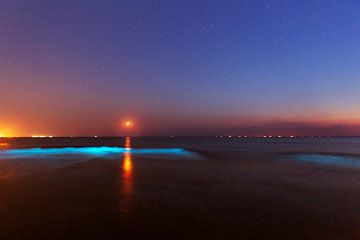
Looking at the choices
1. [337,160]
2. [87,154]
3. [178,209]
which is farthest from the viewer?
[87,154]

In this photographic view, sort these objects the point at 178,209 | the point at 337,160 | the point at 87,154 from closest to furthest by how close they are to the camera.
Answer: the point at 178,209, the point at 337,160, the point at 87,154

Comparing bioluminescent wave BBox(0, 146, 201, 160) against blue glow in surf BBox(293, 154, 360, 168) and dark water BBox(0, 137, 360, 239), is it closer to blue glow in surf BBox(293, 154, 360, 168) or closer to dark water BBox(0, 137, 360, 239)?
blue glow in surf BBox(293, 154, 360, 168)

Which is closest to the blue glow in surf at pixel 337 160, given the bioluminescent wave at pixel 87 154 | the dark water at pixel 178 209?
the bioluminescent wave at pixel 87 154

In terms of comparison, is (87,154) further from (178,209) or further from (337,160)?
(178,209)

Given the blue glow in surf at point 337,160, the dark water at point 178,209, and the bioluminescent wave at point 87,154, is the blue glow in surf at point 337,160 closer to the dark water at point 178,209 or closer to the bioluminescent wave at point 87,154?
the bioluminescent wave at point 87,154

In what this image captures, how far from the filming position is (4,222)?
35.3 ft

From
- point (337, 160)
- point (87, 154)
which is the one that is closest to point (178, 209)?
point (337, 160)

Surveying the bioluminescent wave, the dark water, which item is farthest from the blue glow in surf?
the dark water

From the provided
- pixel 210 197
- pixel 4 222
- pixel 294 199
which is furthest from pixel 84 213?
pixel 294 199

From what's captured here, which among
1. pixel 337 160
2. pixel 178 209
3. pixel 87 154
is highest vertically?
pixel 87 154

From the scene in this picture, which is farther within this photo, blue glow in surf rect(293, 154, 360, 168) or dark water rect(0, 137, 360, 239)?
blue glow in surf rect(293, 154, 360, 168)

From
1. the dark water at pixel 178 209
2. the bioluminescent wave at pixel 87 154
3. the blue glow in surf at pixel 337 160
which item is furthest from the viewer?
the bioluminescent wave at pixel 87 154

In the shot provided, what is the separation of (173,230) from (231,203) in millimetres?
4839

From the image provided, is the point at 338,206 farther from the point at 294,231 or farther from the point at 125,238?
the point at 125,238
